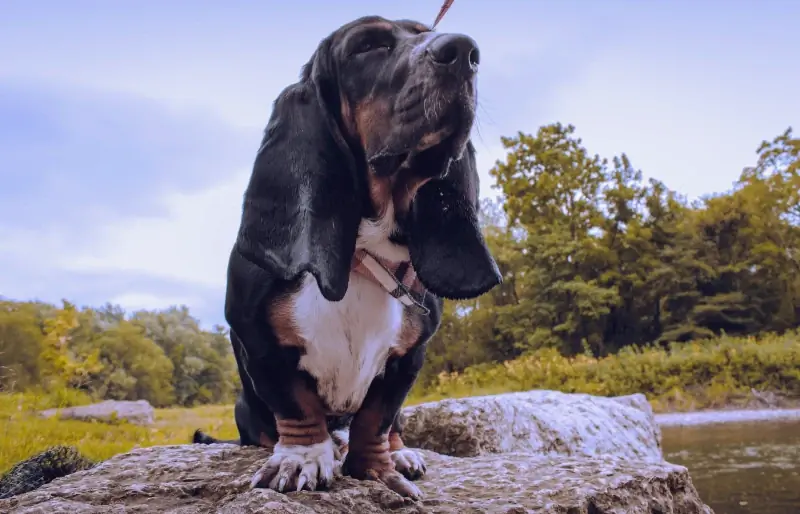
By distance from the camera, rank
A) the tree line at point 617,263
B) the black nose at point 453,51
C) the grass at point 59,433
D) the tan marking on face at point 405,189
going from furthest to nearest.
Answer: the tree line at point 617,263 → the grass at point 59,433 → the tan marking on face at point 405,189 → the black nose at point 453,51

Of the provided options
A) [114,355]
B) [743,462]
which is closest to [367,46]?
[743,462]

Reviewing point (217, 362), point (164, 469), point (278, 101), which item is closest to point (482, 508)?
point (164, 469)

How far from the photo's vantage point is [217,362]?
1459 cm

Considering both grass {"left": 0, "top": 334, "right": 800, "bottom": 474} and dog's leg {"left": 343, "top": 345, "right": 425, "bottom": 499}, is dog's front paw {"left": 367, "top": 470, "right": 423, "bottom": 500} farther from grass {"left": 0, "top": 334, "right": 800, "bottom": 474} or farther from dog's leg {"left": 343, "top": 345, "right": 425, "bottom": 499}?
grass {"left": 0, "top": 334, "right": 800, "bottom": 474}

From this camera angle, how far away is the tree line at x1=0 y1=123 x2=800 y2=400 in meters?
19.2

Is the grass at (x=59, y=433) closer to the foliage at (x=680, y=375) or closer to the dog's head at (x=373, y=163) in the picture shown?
the dog's head at (x=373, y=163)

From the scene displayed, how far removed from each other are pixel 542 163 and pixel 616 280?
4.87m

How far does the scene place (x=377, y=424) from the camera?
6.84 ft

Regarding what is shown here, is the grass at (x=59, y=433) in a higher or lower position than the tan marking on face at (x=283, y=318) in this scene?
lower

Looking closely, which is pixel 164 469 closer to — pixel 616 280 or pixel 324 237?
pixel 324 237

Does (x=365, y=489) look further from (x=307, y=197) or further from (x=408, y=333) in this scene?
(x=307, y=197)

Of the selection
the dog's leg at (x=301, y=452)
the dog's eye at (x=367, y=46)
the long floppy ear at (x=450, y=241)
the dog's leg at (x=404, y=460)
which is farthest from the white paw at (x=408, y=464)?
the dog's eye at (x=367, y=46)

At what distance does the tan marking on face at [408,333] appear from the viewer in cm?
202

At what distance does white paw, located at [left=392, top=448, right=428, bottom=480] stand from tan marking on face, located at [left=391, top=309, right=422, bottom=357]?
0.57 metres
